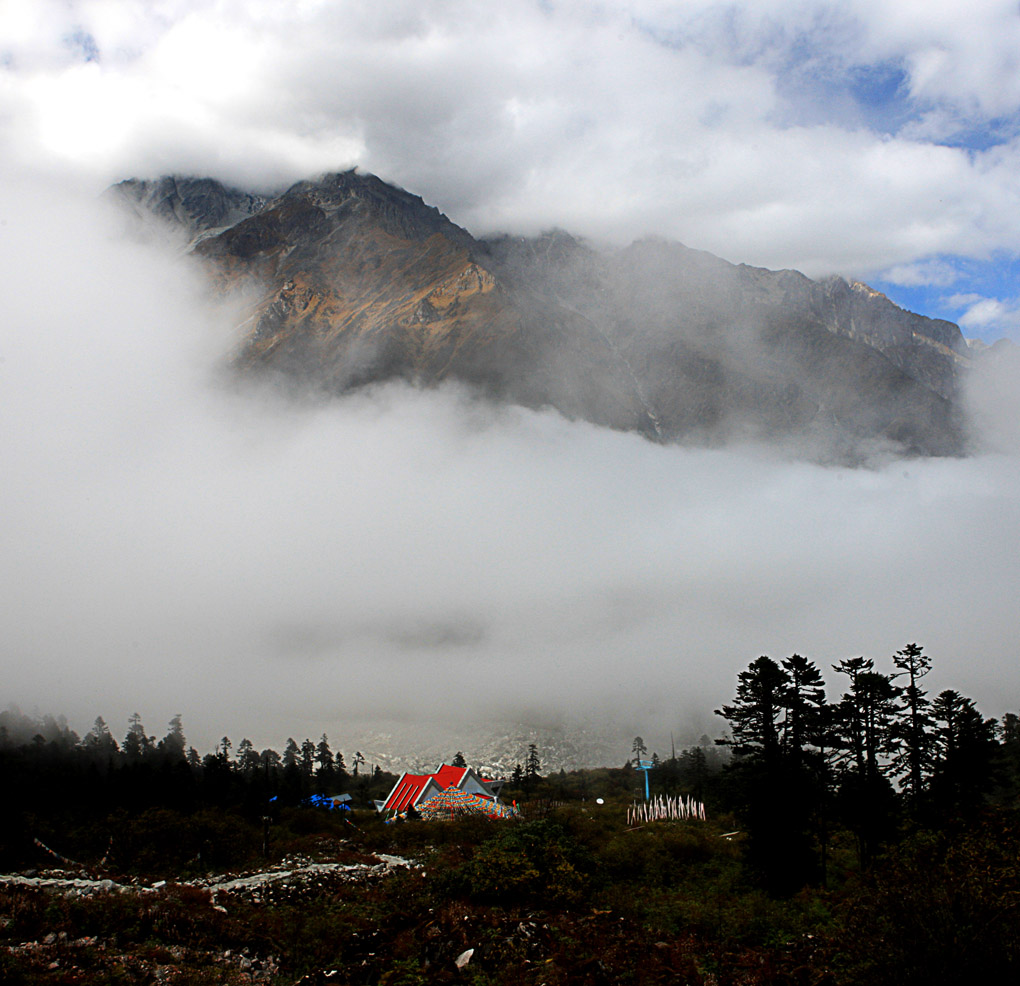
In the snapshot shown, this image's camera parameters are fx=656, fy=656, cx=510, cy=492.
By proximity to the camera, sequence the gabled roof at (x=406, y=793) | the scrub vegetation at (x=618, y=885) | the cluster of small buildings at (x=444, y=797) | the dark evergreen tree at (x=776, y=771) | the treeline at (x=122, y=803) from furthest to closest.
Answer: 1. the gabled roof at (x=406, y=793)
2. the cluster of small buildings at (x=444, y=797)
3. the treeline at (x=122, y=803)
4. the dark evergreen tree at (x=776, y=771)
5. the scrub vegetation at (x=618, y=885)

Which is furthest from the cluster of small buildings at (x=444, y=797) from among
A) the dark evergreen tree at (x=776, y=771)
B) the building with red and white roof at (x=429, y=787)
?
the dark evergreen tree at (x=776, y=771)

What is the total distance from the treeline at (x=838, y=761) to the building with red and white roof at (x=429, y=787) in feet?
176

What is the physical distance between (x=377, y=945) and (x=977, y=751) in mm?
31934

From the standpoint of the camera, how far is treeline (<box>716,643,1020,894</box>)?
30.4 meters

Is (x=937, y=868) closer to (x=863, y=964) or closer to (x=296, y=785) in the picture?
(x=863, y=964)

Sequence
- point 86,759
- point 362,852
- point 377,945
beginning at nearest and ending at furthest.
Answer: point 377,945 → point 362,852 → point 86,759

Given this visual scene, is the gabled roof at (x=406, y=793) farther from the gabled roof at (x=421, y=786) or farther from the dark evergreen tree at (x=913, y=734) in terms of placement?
the dark evergreen tree at (x=913, y=734)

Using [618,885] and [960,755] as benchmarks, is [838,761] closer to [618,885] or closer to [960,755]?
[960,755]

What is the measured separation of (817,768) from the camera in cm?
3194

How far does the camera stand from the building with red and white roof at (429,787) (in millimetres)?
79250

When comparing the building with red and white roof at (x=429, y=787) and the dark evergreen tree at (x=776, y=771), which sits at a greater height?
the dark evergreen tree at (x=776, y=771)

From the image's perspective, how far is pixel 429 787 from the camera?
263 feet

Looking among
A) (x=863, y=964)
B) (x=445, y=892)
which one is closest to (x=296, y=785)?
(x=445, y=892)

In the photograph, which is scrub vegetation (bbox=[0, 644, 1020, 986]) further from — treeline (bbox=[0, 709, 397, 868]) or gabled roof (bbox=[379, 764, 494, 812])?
gabled roof (bbox=[379, 764, 494, 812])
